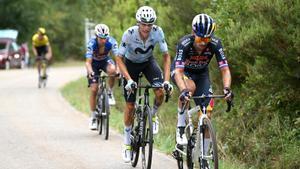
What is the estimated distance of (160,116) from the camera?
Result: 15.4 metres

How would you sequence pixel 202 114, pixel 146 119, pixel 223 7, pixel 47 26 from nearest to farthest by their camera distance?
1. pixel 202 114
2. pixel 146 119
3. pixel 223 7
4. pixel 47 26

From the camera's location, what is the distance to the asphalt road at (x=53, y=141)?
10.4 meters

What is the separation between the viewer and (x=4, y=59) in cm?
4544

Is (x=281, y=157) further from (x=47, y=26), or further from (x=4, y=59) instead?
(x=47, y=26)

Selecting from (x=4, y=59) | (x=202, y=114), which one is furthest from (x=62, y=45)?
(x=202, y=114)

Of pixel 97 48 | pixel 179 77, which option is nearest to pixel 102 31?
pixel 97 48

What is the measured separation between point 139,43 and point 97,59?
372 centimetres

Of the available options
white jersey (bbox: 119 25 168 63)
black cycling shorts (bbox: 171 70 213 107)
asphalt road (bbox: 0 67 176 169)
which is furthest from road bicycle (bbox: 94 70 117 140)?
black cycling shorts (bbox: 171 70 213 107)

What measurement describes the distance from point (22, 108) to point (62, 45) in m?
56.3

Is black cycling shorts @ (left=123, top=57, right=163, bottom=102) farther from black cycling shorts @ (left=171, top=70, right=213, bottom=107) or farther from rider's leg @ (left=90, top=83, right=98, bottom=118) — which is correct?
rider's leg @ (left=90, top=83, right=98, bottom=118)

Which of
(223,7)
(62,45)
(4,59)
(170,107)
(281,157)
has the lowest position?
(281,157)

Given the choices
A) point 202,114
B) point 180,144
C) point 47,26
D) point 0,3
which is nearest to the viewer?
point 202,114

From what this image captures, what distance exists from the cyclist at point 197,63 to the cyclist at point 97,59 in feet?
13.3

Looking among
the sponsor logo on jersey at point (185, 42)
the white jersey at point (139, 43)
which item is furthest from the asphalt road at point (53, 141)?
the sponsor logo on jersey at point (185, 42)
